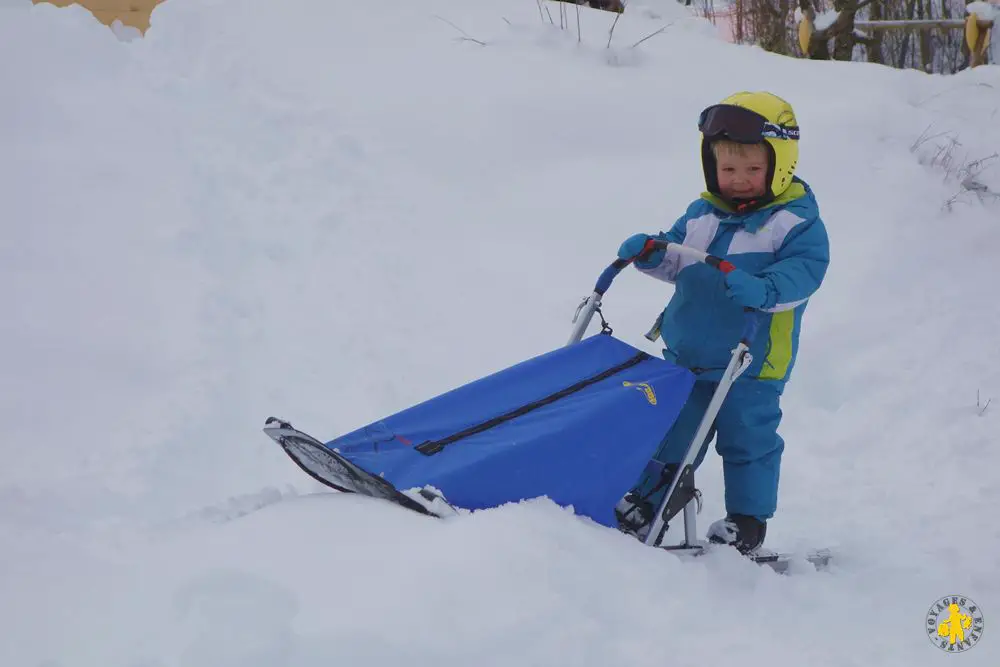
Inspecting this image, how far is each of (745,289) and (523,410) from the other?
27.9 inches

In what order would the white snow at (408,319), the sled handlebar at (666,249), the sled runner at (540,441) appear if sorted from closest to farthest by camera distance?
the white snow at (408,319)
the sled runner at (540,441)
the sled handlebar at (666,249)

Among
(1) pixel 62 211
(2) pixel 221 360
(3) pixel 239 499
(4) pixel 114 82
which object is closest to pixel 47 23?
(4) pixel 114 82

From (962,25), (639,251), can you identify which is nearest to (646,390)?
(639,251)

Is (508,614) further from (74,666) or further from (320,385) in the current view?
(320,385)

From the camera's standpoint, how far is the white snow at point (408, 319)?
2.14m

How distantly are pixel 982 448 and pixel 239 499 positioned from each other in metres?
2.87

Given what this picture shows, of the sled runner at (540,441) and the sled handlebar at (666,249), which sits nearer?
the sled runner at (540,441)

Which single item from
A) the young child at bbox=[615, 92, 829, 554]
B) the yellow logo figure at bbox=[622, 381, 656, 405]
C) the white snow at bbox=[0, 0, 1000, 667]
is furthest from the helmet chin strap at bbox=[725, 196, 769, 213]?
the white snow at bbox=[0, 0, 1000, 667]

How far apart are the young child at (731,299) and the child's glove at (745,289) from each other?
103mm

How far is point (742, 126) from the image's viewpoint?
9.25 feet

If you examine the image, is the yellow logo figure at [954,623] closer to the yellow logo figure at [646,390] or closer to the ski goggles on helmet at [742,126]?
the yellow logo figure at [646,390]

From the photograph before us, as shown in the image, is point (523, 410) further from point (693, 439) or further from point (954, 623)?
point (954, 623)

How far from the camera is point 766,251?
2914 mm

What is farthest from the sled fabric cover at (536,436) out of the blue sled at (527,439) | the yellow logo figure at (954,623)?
the yellow logo figure at (954,623)
